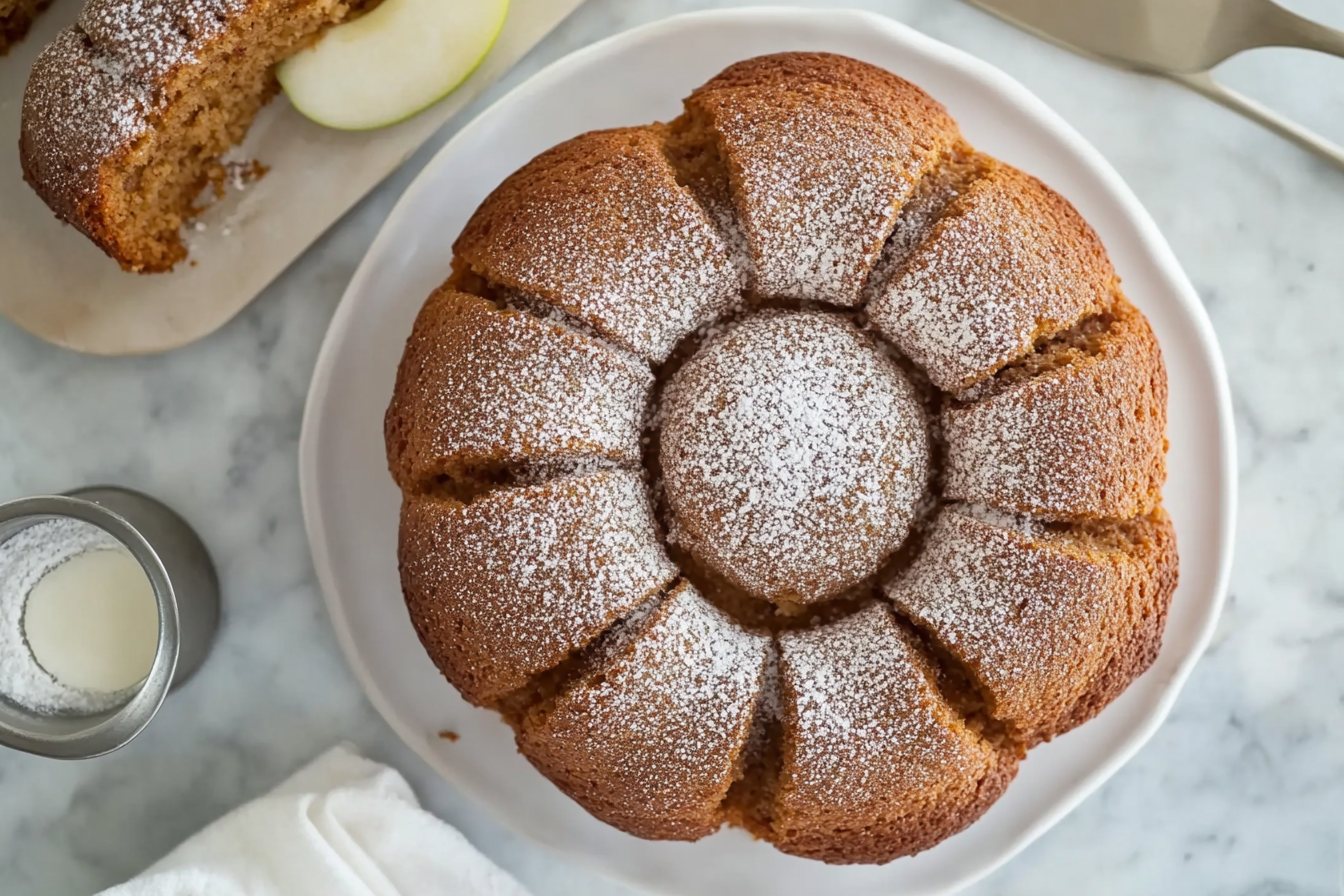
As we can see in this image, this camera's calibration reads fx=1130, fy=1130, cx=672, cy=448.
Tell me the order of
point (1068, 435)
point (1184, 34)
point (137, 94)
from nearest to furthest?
point (1068, 435)
point (137, 94)
point (1184, 34)

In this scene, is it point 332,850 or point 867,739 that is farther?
point 332,850

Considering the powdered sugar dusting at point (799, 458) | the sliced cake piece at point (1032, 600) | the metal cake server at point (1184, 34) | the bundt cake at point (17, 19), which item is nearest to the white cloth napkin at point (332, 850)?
the powdered sugar dusting at point (799, 458)

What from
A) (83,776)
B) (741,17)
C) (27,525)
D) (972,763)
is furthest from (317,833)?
(741,17)

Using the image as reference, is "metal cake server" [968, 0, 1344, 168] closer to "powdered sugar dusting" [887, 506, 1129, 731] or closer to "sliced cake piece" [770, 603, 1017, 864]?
"powdered sugar dusting" [887, 506, 1129, 731]

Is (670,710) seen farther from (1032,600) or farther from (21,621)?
(21,621)

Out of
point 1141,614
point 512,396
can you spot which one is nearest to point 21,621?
point 512,396

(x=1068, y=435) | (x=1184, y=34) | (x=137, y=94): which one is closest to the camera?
(x=1068, y=435)

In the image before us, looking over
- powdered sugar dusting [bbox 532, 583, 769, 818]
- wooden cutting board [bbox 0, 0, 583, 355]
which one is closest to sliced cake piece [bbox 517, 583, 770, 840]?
powdered sugar dusting [bbox 532, 583, 769, 818]
